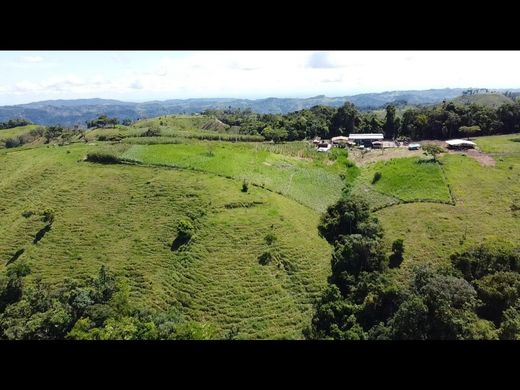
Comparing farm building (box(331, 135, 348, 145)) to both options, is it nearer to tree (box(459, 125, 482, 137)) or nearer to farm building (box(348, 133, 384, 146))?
farm building (box(348, 133, 384, 146))

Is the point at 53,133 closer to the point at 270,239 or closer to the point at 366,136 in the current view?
the point at 366,136

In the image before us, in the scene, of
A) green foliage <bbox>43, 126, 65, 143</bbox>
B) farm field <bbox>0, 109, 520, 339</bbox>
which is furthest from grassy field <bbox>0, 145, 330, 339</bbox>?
green foliage <bbox>43, 126, 65, 143</bbox>

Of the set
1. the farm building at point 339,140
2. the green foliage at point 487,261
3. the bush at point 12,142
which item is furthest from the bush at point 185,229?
the bush at point 12,142

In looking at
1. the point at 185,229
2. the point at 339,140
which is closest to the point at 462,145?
the point at 339,140

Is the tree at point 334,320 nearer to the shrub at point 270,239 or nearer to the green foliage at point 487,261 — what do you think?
the shrub at point 270,239
